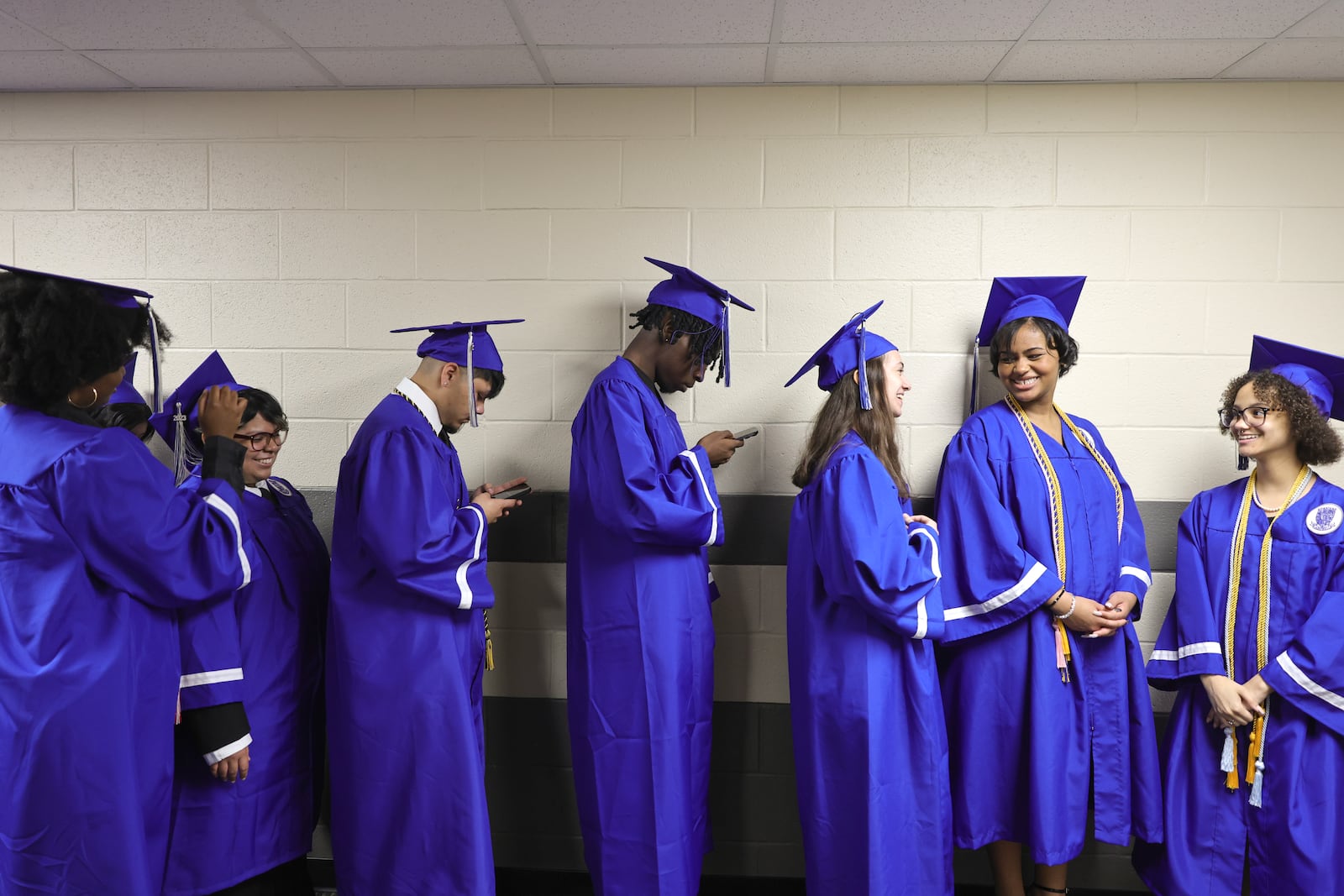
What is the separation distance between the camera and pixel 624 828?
6.99 feet

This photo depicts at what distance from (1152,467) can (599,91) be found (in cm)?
208

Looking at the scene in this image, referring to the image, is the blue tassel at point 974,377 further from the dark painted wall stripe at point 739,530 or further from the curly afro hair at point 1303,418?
the curly afro hair at point 1303,418

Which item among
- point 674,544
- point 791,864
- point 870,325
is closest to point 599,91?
point 870,325

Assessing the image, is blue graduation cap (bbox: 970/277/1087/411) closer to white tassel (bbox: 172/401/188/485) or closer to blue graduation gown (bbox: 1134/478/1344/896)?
blue graduation gown (bbox: 1134/478/1344/896)

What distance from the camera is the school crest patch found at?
2033 mm

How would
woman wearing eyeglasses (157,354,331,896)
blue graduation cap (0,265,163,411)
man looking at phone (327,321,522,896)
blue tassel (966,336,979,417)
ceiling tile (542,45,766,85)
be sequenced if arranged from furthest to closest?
blue tassel (966,336,979,417) < ceiling tile (542,45,766,85) < man looking at phone (327,321,522,896) < woman wearing eyeglasses (157,354,331,896) < blue graduation cap (0,265,163,411)

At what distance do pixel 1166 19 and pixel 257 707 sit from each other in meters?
2.86

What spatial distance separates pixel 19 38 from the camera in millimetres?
2273

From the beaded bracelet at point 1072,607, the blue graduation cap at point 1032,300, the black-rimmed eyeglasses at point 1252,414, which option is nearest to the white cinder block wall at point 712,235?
the blue graduation cap at point 1032,300

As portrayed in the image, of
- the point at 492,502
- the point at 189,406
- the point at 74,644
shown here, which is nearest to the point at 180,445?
the point at 189,406

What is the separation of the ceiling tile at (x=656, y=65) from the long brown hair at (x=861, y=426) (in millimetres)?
981

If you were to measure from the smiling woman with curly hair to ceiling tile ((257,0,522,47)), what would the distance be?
923mm

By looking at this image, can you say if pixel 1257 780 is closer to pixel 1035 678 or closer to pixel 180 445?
pixel 1035 678

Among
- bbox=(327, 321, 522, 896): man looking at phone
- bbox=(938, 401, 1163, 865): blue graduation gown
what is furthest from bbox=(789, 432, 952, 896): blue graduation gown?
bbox=(327, 321, 522, 896): man looking at phone
